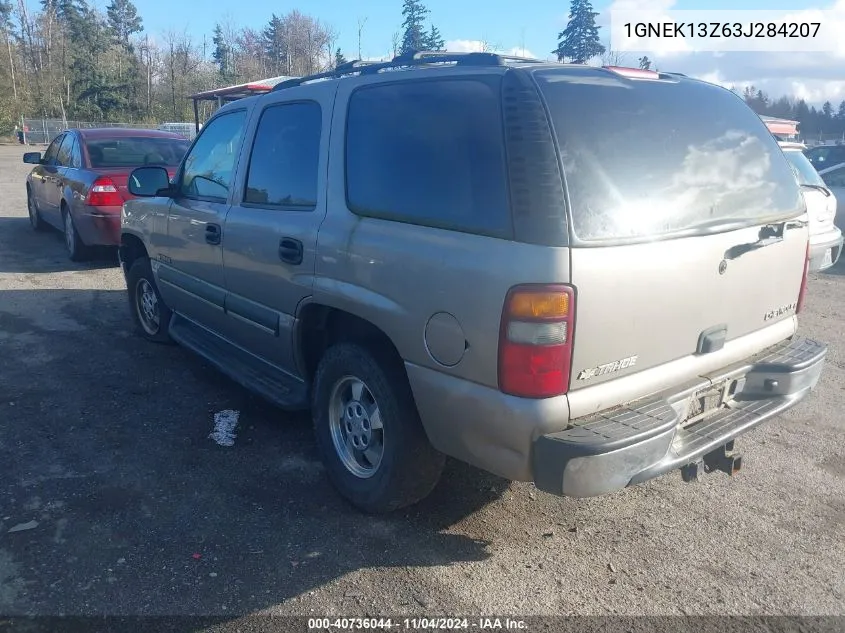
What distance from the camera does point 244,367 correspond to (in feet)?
14.4

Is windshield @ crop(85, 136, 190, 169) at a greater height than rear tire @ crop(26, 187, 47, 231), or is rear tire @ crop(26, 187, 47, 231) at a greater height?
windshield @ crop(85, 136, 190, 169)

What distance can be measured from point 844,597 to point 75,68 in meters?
64.0

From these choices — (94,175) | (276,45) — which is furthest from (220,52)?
(94,175)

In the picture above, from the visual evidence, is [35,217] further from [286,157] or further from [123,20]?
[123,20]

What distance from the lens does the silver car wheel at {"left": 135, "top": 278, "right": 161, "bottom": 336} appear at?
5930 mm

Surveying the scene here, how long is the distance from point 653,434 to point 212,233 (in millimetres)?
3043

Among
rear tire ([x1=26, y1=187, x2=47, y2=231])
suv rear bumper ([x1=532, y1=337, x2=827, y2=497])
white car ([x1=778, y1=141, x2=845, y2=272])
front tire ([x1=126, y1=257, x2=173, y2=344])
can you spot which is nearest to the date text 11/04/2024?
suv rear bumper ([x1=532, y1=337, x2=827, y2=497])

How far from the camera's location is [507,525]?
3400mm

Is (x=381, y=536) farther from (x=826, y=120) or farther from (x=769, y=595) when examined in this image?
(x=826, y=120)

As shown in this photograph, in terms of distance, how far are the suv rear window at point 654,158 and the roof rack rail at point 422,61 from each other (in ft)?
0.99

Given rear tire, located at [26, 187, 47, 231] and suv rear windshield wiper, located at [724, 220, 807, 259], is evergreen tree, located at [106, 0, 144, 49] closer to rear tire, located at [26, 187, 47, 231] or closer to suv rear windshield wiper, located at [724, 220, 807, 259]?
rear tire, located at [26, 187, 47, 231]

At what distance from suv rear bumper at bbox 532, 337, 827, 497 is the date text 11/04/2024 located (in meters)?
0.59

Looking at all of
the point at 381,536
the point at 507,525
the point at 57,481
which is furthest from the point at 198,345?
the point at 507,525

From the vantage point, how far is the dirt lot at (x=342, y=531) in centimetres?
287
